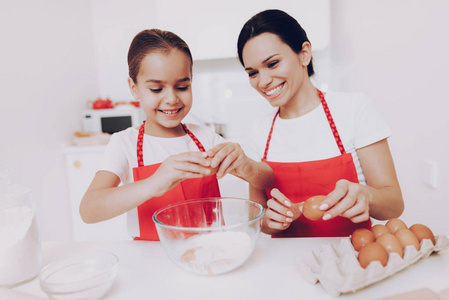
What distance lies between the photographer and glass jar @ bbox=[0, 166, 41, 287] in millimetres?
614

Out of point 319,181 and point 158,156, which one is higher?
point 158,156

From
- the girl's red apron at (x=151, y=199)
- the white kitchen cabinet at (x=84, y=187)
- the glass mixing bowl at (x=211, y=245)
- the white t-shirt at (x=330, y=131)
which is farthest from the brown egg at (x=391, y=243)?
the white kitchen cabinet at (x=84, y=187)

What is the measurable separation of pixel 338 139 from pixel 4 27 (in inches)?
73.1

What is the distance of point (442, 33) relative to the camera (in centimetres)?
122

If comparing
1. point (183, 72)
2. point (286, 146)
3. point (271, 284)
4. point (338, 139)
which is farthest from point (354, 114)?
point (271, 284)

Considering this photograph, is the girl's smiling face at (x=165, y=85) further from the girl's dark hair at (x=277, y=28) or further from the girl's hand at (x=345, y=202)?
the girl's hand at (x=345, y=202)

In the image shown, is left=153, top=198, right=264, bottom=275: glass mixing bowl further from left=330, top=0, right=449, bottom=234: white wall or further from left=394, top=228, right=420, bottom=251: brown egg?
left=330, top=0, right=449, bottom=234: white wall

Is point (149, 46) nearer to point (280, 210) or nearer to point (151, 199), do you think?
point (151, 199)

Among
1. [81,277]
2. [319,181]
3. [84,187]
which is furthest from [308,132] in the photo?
[84,187]

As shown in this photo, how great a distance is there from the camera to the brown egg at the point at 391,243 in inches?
23.1

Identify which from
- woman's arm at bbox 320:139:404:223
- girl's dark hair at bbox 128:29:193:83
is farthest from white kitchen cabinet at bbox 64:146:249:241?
woman's arm at bbox 320:139:404:223

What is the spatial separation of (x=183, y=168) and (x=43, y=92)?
178 centimetres

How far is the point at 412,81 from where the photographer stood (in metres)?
1.43

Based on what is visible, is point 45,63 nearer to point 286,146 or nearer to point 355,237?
point 286,146
